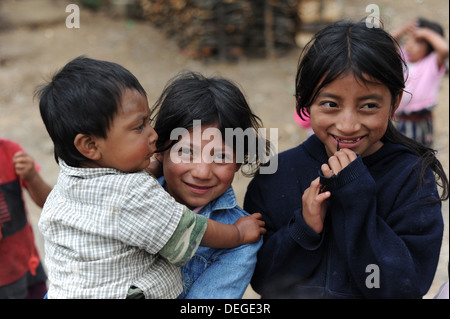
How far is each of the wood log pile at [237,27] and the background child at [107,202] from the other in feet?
20.1

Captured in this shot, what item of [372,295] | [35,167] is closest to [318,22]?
[35,167]

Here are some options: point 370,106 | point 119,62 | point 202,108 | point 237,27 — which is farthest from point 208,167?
point 119,62

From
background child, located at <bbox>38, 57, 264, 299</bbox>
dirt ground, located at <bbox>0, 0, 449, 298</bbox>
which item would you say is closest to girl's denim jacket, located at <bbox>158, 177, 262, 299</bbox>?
background child, located at <bbox>38, 57, 264, 299</bbox>

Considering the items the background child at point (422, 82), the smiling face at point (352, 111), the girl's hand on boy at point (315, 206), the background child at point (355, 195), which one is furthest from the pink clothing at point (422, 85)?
the girl's hand on boy at point (315, 206)

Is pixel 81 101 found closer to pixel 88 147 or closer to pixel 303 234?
pixel 88 147

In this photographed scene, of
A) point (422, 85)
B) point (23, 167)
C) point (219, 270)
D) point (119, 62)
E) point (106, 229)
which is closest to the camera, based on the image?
point (106, 229)

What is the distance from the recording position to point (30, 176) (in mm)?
2254

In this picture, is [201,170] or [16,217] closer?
[201,170]

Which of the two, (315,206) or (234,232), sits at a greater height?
(315,206)

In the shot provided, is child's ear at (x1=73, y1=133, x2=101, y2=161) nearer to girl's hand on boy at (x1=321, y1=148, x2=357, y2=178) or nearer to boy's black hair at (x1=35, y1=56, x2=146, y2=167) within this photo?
boy's black hair at (x1=35, y1=56, x2=146, y2=167)

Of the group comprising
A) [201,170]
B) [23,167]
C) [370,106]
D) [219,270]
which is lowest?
[219,270]

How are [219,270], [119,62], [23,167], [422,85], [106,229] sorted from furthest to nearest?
1. [119,62]
2. [422,85]
3. [23,167]
4. [219,270]
5. [106,229]

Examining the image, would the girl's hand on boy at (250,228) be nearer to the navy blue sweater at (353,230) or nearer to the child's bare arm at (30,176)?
the navy blue sweater at (353,230)

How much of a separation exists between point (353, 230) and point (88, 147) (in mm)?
850
